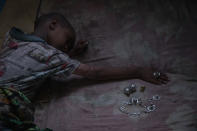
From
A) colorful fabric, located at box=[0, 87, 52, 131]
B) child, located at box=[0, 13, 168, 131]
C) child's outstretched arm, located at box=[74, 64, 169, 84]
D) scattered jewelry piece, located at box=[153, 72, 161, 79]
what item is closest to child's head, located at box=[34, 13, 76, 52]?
child, located at box=[0, 13, 168, 131]

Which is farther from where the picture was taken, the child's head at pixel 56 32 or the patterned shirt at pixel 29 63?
the child's head at pixel 56 32

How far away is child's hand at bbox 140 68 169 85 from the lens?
1494 mm

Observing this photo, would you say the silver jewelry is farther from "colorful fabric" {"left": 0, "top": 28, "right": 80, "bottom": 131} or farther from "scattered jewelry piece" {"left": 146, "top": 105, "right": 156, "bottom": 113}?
"colorful fabric" {"left": 0, "top": 28, "right": 80, "bottom": 131}

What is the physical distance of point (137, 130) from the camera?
1.27 metres

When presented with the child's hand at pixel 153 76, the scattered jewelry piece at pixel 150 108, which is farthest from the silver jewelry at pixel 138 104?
the child's hand at pixel 153 76

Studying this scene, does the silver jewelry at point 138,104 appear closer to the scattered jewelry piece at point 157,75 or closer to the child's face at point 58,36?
the scattered jewelry piece at point 157,75

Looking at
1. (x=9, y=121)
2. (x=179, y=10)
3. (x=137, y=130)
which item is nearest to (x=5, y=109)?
(x=9, y=121)

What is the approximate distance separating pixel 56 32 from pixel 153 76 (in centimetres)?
57

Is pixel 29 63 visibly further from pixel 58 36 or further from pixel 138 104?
pixel 138 104

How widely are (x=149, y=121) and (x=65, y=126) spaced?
0.39 m

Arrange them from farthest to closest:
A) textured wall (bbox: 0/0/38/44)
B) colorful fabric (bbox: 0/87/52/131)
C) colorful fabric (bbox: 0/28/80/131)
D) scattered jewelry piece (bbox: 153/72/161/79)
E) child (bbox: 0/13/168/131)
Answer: textured wall (bbox: 0/0/38/44)
scattered jewelry piece (bbox: 153/72/161/79)
colorful fabric (bbox: 0/28/80/131)
child (bbox: 0/13/168/131)
colorful fabric (bbox: 0/87/52/131)

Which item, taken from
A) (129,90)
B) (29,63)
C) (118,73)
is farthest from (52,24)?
(129,90)

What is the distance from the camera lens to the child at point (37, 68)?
50.9 inches

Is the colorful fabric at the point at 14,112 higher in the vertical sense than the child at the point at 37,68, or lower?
lower
